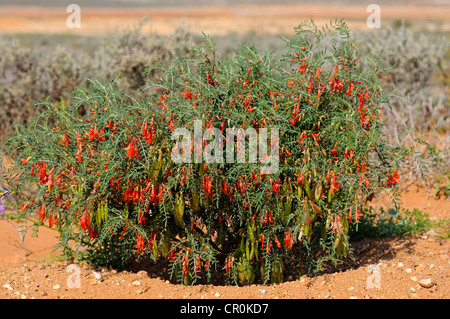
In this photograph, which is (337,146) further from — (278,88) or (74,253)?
(74,253)

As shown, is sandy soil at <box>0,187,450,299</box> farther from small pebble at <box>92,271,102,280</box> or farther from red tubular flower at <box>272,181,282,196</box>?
red tubular flower at <box>272,181,282,196</box>

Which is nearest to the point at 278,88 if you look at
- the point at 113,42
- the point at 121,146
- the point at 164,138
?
the point at 164,138

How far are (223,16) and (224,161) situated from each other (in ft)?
188

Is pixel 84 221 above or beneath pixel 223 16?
beneath

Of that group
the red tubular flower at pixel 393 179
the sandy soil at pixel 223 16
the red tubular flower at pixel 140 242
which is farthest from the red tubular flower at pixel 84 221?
the sandy soil at pixel 223 16

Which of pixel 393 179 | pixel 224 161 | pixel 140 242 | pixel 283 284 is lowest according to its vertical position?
pixel 283 284

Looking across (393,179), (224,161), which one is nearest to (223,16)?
(393,179)

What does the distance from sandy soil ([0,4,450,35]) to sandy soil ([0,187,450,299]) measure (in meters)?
38.6

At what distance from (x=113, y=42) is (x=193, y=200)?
5919mm

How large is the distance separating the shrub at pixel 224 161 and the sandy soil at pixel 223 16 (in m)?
38.9

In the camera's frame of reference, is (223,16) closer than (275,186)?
No

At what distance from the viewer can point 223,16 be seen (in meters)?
59.0

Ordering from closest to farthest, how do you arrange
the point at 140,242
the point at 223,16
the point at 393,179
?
the point at 140,242 → the point at 393,179 → the point at 223,16

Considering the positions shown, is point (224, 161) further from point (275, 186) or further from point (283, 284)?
point (283, 284)
